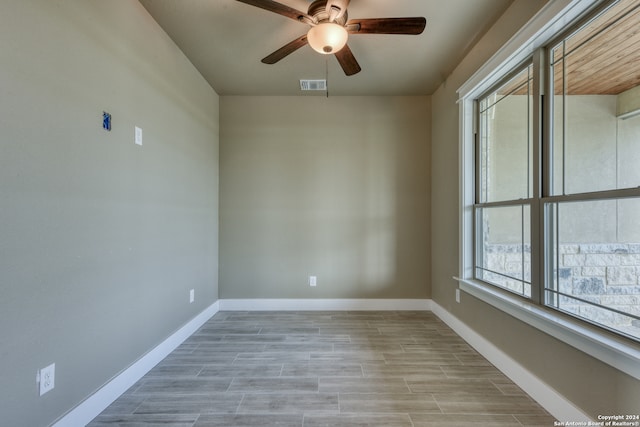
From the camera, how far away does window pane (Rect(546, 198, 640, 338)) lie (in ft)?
4.66

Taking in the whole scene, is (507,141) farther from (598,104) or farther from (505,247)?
(505,247)

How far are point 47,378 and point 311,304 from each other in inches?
99.4

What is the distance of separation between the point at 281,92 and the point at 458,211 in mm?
2505

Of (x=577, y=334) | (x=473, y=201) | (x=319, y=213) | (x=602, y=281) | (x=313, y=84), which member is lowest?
(x=577, y=334)

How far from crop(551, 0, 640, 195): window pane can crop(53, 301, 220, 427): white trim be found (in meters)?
3.10

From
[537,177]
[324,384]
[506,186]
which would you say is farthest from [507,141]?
[324,384]

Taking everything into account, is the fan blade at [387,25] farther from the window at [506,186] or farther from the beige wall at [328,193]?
the beige wall at [328,193]

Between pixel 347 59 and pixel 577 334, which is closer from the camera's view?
pixel 577 334

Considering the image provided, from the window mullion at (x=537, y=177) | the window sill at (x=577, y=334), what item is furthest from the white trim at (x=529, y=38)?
the window sill at (x=577, y=334)

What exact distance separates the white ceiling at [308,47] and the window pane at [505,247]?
1.55m

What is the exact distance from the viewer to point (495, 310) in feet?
7.36

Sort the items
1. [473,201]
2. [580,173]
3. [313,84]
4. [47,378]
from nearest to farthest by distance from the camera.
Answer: [47,378] → [580,173] → [473,201] → [313,84]

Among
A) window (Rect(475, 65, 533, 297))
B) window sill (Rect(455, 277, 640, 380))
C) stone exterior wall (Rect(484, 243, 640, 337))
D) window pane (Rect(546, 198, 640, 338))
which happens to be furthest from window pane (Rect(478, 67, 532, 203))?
window sill (Rect(455, 277, 640, 380))

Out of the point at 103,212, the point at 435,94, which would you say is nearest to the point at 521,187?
the point at 435,94
